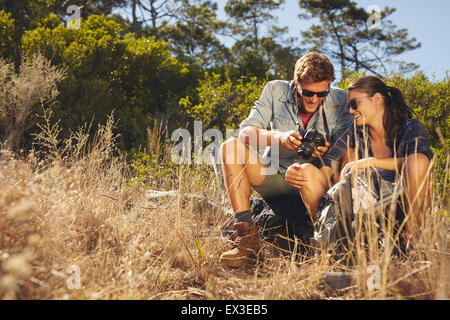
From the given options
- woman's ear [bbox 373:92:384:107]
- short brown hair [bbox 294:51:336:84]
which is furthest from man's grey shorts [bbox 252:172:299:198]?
woman's ear [bbox 373:92:384:107]

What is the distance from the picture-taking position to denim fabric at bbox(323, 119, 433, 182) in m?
2.43

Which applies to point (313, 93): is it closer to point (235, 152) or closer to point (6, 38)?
point (235, 152)

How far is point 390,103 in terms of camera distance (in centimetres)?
275

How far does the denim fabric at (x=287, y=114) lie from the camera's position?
310 centimetres

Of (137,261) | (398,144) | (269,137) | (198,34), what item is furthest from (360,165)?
(198,34)

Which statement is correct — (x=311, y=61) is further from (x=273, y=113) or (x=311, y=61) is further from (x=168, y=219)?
(x=168, y=219)

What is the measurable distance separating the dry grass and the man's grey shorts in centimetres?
42

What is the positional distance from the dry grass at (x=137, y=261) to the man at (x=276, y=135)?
0.67 ft

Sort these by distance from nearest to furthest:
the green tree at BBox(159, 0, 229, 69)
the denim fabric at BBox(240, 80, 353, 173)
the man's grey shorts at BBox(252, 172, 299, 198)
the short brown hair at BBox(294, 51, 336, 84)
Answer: the short brown hair at BBox(294, 51, 336, 84) < the man's grey shorts at BBox(252, 172, 299, 198) < the denim fabric at BBox(240, 80, 353, 173) < the green tree at BBox(159, 0, 229, 69)

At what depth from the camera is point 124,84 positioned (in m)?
7.79

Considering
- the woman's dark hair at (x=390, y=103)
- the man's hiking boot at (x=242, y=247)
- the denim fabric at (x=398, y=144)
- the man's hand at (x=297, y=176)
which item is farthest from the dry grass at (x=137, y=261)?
the woman's dark hair at (x=390, y=103)

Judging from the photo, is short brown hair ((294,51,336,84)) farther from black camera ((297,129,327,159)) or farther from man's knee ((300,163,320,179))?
man's knee ((300,163,320,179))

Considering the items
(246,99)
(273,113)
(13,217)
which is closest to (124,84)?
(246,99)

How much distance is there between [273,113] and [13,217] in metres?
2.09
